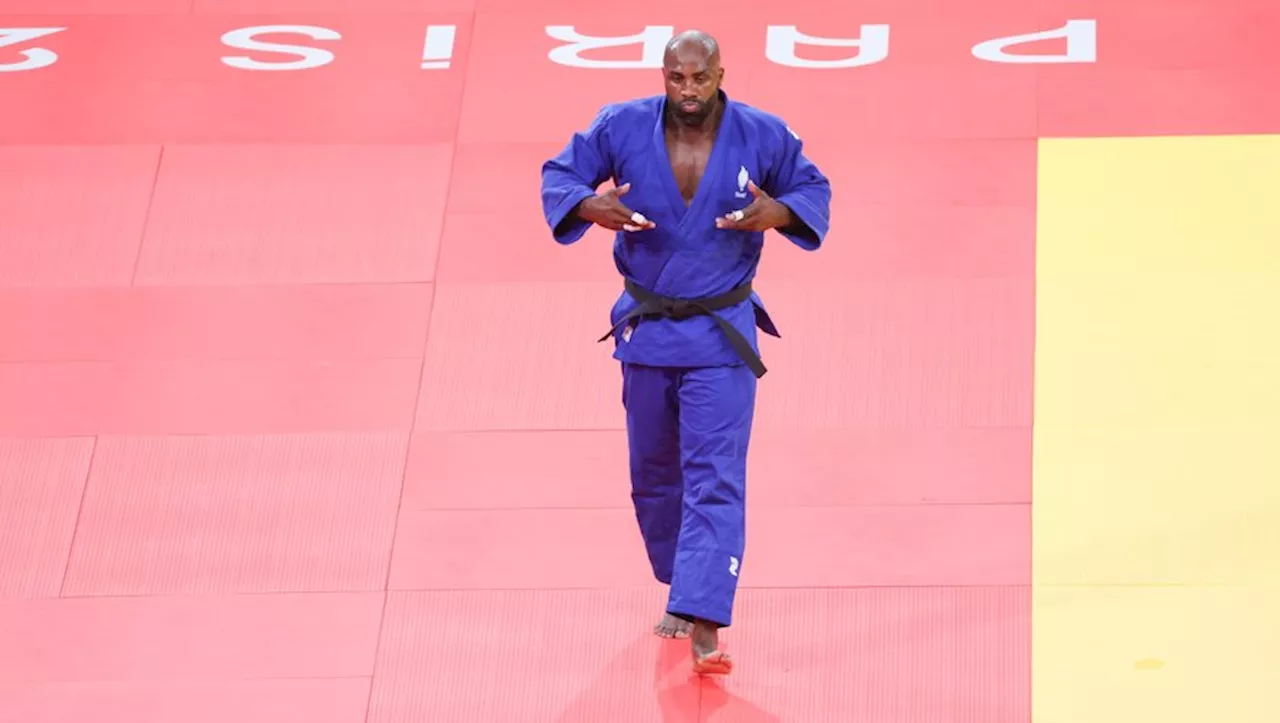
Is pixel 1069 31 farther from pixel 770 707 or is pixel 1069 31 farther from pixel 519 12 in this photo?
pixel 770 707

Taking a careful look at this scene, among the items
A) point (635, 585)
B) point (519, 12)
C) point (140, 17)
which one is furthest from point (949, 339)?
point (140, 17)

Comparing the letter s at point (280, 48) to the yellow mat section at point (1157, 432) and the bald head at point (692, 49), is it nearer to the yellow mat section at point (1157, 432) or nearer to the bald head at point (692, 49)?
the yellow mat section at point (1157, 432)

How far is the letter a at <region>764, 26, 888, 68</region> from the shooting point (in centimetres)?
802

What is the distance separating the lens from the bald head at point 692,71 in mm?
5340

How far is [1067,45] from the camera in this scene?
798cm

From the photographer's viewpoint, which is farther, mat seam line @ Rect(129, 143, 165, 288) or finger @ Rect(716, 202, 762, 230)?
mat seam line @ Rect(129, 143, 165, 288)

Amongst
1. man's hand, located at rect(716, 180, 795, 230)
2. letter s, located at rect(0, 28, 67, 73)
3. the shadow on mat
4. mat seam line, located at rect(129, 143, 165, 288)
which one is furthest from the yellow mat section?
letter s, located at rect(0, 28, 67, 73)

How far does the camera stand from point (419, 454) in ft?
21.7

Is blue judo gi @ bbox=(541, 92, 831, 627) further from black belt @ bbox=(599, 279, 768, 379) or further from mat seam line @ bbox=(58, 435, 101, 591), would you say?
mat seam line @ bbox=(58, 435, 101, 591)

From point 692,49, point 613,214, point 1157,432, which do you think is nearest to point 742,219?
point 613,214

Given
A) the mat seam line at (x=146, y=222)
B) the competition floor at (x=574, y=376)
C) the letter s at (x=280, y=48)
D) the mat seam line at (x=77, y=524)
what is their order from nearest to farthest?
the competition floor at (x=574, y=376), the mat seam line at (x=77, y=524), the mat seam line at (x=146, y=222), the letter s at (x=280, y=48)

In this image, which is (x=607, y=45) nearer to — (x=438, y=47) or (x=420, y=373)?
(x=438, y=47)

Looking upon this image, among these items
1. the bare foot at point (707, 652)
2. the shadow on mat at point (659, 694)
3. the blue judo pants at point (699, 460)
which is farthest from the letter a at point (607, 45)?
the bare foot at point (707, 652)

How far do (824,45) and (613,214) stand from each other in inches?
119
